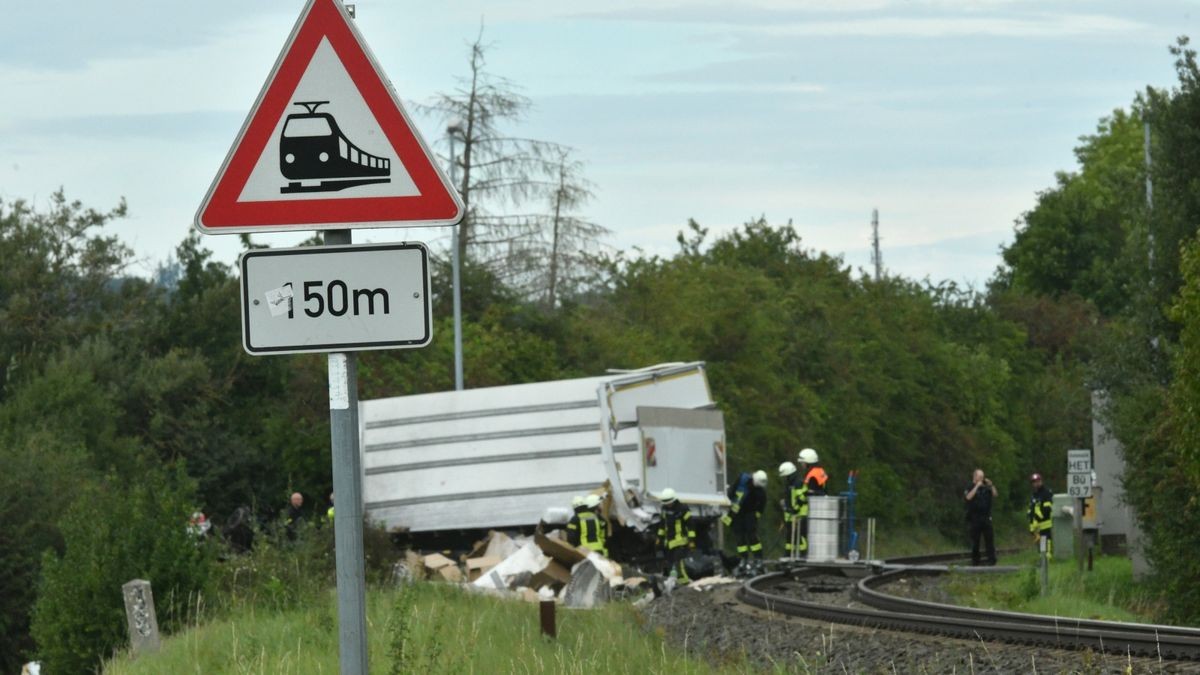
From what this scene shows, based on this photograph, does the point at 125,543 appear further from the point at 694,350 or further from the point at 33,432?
the point at 694,350

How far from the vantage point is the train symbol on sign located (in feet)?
18.0

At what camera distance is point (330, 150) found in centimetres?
549

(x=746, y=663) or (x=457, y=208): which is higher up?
(x=457, y=208)

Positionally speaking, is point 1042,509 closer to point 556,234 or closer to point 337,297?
point 556,234

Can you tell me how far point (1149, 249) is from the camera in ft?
108

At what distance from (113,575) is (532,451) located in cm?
1092

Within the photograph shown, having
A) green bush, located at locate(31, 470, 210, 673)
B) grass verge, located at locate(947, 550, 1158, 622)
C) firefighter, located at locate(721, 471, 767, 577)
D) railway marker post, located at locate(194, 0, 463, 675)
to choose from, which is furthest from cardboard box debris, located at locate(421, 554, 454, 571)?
railway marker post, located at locate(194, 0, 463, 675)

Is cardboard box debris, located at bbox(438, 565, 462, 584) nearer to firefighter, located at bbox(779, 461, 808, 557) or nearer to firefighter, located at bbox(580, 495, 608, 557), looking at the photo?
firefighter, located at bbox(580, 495, 608, 557)

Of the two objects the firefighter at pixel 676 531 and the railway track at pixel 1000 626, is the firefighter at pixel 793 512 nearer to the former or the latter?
the firefighter at pixel 676 531

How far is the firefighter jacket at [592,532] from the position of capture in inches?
990

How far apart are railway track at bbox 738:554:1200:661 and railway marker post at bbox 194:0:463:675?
7.56 m

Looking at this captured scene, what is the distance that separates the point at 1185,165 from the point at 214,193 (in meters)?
29.7

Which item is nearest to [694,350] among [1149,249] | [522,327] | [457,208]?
[522,327]

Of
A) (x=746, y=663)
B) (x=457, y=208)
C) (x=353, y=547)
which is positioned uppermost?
(x=457, y=208)
